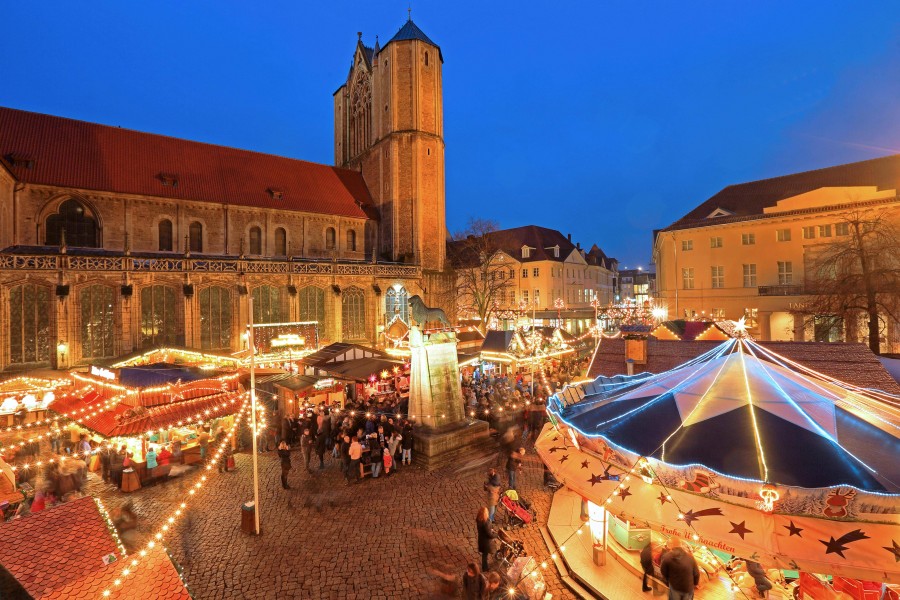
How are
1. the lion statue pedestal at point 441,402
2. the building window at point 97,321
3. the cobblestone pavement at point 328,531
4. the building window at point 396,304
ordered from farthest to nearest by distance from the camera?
the building window at point 396,304 → the building window at point 97,321 → the lion statue pedestal at point 441,402 → the cobblestone pavement at point 328,531

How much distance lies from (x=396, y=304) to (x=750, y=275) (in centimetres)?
2846

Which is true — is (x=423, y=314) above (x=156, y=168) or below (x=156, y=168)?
below

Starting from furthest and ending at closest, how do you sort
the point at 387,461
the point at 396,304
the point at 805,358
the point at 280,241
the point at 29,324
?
the point at 396,304 < the point at 280,241 < the point at 29,324 < the point at 387,461 < the point at 805,358

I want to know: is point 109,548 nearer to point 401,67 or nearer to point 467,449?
point 467,449

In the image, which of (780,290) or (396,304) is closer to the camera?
(780,290)

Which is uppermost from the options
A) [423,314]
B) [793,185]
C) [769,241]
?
[793,185]

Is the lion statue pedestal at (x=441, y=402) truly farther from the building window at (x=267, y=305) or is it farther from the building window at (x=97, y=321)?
the building window at (x=97, y=321)

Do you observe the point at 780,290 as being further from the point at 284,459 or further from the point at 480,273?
the point at 284,459

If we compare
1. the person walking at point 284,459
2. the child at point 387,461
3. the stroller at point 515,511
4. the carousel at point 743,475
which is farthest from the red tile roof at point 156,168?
the carousel at point 743,475

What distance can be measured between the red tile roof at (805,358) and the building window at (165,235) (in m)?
30.0

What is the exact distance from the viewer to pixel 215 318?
91.7 ft

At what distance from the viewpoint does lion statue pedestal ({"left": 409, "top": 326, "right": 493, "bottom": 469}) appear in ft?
45.0

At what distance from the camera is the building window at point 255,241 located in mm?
33469

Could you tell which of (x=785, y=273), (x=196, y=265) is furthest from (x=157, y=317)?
(x=785, y=273)
